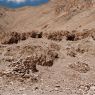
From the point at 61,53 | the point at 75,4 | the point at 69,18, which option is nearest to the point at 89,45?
the point at 61,53

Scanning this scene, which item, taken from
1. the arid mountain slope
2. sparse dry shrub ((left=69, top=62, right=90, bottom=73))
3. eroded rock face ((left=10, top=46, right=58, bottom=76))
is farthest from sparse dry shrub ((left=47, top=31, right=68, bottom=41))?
sparse dry shrub ((left=69, top=62, right=90, bottom=73))

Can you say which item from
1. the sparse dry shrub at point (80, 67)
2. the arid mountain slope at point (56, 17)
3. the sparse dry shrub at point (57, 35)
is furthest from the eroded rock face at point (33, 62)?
the arid mountain slope at point (56, 17)

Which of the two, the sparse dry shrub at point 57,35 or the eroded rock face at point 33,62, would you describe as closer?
the eroded rock face at point 33,62

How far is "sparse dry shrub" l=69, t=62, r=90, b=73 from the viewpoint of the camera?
16467 mm

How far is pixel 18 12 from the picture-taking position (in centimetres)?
5544

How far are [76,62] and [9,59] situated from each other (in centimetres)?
325

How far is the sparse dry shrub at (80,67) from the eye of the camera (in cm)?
1647

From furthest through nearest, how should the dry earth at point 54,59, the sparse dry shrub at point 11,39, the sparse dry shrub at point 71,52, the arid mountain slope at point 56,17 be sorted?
1. the arid mountain slope at point 56,17
2. the sparse dry shrub at point 11,39
3. the sparse dry shrub at point 71,52
4. the dry earth at point 54,59

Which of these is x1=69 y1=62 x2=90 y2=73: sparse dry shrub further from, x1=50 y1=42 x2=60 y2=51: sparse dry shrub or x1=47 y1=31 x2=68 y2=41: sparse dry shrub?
x1=47 y1=31 x2=68 y2=41: sparse dry shrub

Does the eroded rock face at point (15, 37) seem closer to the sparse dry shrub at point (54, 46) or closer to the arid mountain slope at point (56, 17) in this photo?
the arid mountain slope at point (56, 17)

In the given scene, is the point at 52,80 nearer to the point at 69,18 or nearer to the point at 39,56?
the point at 39,56

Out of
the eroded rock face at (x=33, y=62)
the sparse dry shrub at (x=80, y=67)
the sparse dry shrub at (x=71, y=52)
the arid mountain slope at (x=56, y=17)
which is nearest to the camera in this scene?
the eroded rock face at (x=33, y=62)

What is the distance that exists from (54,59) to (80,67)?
1.94 metres

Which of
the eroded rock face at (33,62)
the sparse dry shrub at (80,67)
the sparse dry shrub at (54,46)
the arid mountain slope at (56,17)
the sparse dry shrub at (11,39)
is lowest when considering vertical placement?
the sparse dry shrub at (80,67)
